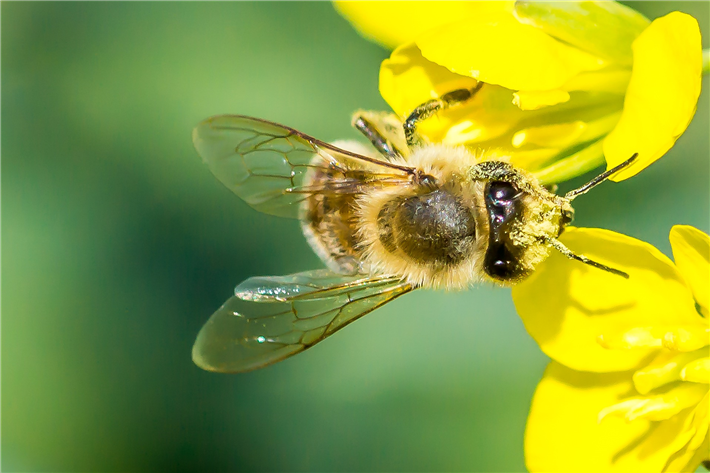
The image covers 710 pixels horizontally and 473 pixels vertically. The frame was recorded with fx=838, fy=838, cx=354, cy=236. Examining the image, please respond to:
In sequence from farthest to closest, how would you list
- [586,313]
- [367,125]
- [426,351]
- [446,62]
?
[426,351] < [367,125] < [586,313] < [446,62]

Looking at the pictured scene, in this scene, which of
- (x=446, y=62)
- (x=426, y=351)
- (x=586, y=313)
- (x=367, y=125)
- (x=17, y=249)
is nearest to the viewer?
(x=446, y=62)

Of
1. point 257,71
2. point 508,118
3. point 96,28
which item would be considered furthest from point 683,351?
point 96,28

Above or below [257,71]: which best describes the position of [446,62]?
below

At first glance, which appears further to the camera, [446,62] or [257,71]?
[257,71]

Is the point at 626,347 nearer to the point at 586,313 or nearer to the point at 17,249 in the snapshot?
the point at 586,313

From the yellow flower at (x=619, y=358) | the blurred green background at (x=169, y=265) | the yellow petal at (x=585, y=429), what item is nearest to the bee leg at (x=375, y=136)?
the yellow flower at (x=619, y=358)

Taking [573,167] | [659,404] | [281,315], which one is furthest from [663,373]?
[281,315]

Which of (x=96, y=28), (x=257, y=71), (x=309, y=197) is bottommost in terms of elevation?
(x=309, y=197)
